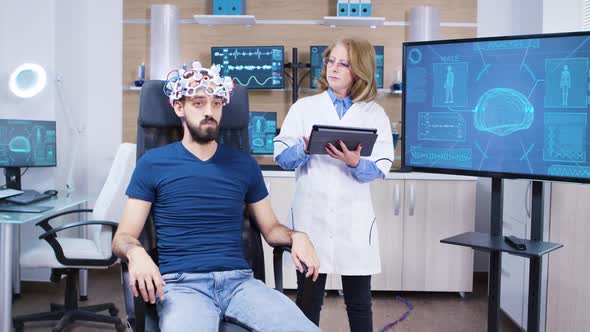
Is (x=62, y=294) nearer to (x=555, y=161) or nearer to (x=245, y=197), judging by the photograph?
(x=245, y=197)

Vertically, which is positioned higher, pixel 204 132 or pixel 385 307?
pixel 204 132

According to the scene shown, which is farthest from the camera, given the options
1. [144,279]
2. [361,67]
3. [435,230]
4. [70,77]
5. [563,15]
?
[70,77]

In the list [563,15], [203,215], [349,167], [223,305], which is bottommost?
[223,305]

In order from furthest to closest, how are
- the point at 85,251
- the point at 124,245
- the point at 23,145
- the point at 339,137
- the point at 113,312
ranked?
the point at 23,145, the point at 113,312, the point at 85,251, the point at 339,137, the point at 124,245

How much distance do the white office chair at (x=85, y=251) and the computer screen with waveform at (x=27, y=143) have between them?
2.11 ft

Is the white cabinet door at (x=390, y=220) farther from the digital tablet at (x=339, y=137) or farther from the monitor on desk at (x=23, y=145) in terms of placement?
the monitor on desk at (x=23, y=145)

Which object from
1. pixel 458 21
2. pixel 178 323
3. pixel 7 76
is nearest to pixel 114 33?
pixel 7 76

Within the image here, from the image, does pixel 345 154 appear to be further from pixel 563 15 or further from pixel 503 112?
pixel 563 15

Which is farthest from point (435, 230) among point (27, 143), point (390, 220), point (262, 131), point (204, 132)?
point (27, 143)

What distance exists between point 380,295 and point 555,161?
1.98 metres

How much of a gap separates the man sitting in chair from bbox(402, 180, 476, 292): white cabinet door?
68.9 inches

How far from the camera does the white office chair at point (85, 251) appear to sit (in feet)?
8.77

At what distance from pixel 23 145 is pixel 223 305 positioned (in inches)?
85.4

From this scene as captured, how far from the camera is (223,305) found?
1.69 metres
